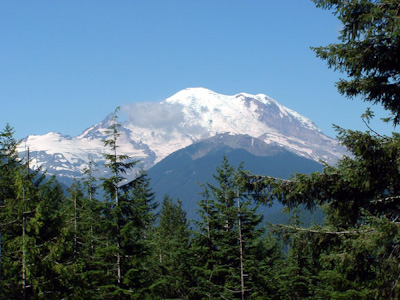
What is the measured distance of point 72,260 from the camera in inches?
758

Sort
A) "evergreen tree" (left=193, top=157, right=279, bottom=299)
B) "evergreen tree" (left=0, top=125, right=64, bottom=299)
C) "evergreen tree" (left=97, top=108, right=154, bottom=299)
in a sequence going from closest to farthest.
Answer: "evergreen tree" (left=0, top=125, right=64, bottom=299) → "evergreen tree" (left=97, top=108, right=154, bottom=299) → "evergreen tree" (left=193, top=157, right=279, bottom=299)

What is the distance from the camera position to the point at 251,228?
2341 cm

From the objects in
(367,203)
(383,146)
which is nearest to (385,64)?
(383,146)

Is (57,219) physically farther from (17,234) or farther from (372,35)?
(372,35)

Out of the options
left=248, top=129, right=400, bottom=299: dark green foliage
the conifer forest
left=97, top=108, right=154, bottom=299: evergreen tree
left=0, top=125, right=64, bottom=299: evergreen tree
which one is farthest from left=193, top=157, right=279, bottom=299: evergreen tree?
Result: left=248, top=129, right=400, bottom=299: dark green foliage

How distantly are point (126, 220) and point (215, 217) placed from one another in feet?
18.5

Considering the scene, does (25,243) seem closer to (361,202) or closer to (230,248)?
(230,248)

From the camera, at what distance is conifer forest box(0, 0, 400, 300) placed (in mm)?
9102

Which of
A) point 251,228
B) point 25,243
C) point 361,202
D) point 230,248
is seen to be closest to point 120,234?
point 25,243

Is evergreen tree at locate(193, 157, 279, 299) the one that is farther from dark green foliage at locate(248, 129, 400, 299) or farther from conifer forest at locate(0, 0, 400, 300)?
dark green foliage at locate(248, 129, 400, 299)

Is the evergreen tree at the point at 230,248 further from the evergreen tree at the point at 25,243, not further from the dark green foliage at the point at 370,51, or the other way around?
the dark green foliage at the point at 370,51

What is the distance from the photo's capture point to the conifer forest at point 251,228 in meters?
9.10

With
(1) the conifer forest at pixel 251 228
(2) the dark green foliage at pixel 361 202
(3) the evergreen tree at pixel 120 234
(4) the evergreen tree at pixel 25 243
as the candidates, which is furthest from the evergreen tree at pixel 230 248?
(2) the dark green foliage at pixel 361 202

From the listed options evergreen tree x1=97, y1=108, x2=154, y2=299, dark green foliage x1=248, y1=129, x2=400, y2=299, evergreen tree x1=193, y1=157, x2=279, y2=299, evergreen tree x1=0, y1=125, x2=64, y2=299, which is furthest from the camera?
evergreen tree x1=193, y1=157, x2=279, y2=299
